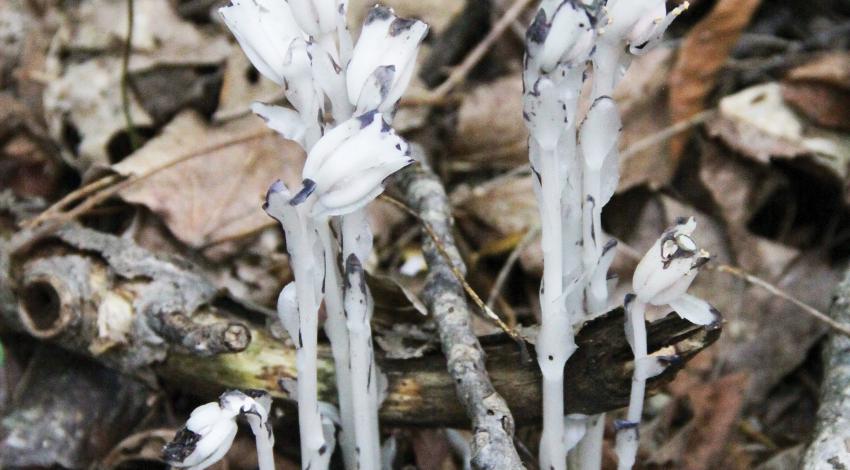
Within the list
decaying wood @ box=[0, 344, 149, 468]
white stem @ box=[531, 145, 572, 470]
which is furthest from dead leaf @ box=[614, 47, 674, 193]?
decaying wood @ box=[0, 344, 149, 468]

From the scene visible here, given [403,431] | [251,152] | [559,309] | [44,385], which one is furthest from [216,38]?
[559,309]

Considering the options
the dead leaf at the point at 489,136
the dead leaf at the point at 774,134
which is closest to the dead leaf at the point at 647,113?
the dead leaf at the point at 774,134

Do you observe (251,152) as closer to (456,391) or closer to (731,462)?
(456,391)

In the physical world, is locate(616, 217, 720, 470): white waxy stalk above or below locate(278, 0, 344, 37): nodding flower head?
below

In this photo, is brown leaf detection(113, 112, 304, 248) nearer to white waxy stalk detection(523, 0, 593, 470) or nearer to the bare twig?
the bare twig

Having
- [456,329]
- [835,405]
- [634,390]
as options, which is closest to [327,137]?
[456,329]

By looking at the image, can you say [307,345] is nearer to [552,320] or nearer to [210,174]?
[552,320]

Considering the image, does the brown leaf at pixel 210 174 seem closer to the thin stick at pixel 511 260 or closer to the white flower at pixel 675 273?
the thin stick at pixel 511 260
